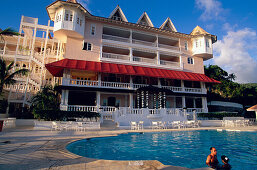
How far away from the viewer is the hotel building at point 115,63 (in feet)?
68.9

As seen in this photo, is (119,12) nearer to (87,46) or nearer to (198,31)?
(87,46)

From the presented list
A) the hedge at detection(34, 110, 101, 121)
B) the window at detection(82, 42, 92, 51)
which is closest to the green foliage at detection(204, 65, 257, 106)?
the window at detection(82, 42, 92, 51)

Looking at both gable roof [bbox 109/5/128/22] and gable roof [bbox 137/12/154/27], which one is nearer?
gable roof [bbox 109/5/128/22]

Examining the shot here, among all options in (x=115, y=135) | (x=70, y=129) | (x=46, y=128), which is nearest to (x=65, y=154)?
(x=115, y=135)

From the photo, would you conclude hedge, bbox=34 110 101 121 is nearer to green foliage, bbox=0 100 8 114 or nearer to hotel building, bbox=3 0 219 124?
hotel building, bbox=3 0 219 124

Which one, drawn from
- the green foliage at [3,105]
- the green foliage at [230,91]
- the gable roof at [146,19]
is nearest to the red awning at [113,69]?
the green foliage at [3,105]

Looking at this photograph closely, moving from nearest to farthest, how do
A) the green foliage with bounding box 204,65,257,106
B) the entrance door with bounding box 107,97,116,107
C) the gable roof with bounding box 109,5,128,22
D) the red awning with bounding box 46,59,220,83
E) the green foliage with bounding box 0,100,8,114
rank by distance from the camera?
the green foliage with bounding box 0,100,8,114, the red awning with bounding box 46,59,220,83, the entrance door with bounding box 107,97,116,107, the gable roof with bounding box 109,5,128,22, the green foliage with bounding box 204,65,257,106

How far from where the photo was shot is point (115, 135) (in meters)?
11.9

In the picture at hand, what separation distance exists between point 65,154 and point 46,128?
10.5 m

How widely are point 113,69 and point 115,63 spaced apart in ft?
8.33

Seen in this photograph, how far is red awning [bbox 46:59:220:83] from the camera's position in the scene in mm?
20328

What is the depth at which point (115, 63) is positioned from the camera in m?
24.3

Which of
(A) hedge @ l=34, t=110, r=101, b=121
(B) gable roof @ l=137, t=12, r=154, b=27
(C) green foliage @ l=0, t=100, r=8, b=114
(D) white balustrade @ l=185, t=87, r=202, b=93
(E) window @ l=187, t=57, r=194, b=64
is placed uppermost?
(B) gable roof @ l=137, t=12, r=154, b=27

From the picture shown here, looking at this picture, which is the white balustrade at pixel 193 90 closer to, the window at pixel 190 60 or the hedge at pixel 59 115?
the window at pixel 190 60
